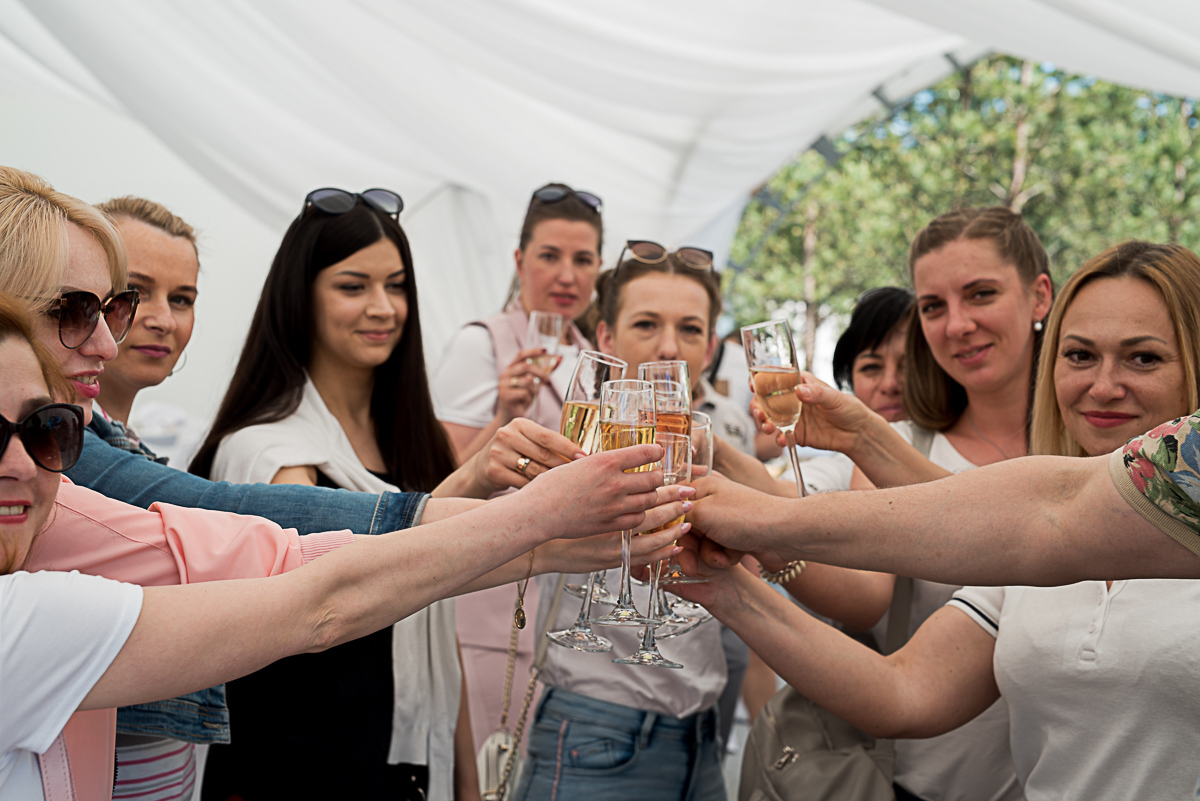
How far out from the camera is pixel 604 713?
2383 millimetres

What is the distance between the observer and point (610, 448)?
183 centimetres

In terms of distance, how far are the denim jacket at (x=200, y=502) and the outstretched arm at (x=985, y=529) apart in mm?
805

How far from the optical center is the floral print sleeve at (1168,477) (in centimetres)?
134

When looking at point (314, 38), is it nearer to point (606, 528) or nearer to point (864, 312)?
point (864, 312)

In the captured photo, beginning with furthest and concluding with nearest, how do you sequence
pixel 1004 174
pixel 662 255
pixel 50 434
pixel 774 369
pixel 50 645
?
pixel 1004 174
pixel 662 255
pixel 774 369
pixel 50 434
pixel 50 645

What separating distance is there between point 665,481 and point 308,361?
1478 mm

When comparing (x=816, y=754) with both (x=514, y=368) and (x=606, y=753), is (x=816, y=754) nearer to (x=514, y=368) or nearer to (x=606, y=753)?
(x=606, y=753)

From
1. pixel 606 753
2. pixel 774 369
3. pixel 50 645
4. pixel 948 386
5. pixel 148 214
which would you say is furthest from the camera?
pixel 948 386

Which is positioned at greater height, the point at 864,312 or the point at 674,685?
the point at 864,312

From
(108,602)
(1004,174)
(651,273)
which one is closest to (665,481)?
(108,602)

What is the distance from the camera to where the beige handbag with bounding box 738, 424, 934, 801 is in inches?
85.7

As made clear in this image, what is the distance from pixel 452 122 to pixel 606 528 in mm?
4203

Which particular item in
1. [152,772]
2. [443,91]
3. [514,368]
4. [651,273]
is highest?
[443,91]

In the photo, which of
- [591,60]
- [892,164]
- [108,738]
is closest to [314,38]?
[591,60]
